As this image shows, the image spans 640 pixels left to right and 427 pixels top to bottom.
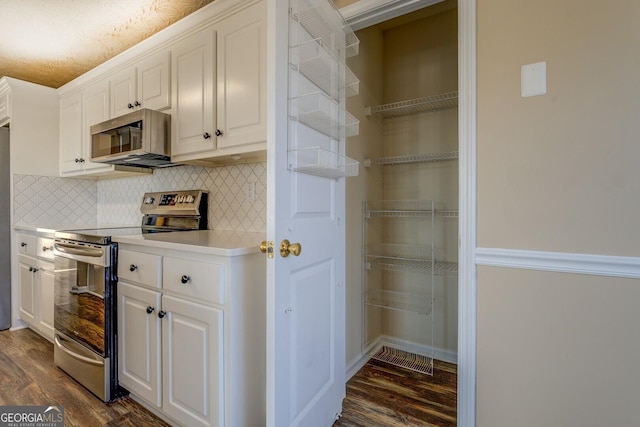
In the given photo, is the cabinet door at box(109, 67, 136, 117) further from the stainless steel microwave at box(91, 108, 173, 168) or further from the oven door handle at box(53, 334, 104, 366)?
the oven door handle at box(53, 334, 104, 366)

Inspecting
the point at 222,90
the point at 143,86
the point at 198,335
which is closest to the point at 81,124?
the point at 143,86

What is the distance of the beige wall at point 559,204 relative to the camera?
3.33 feet

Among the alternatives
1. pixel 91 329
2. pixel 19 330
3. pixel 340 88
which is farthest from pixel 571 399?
pixel 19 330

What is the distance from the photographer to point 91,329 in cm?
179

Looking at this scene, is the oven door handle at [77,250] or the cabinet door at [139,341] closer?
the cabinet door at [139,341]

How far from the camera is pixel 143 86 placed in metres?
2.17

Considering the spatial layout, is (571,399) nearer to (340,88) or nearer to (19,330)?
(340,88)

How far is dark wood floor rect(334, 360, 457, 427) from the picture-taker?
161cm

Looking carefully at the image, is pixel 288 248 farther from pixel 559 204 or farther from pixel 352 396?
pixel 352 396

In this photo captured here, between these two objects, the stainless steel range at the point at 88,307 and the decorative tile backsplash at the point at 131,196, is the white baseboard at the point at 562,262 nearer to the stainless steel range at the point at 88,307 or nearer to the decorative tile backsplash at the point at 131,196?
the decorative tile backsplash at the point at 131,196

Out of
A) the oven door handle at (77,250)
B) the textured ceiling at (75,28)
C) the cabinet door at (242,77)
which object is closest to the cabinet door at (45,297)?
the oven door handle at (77,250)

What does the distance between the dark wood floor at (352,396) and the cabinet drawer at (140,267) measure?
724 millimetres

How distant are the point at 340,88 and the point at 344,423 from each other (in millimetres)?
1760

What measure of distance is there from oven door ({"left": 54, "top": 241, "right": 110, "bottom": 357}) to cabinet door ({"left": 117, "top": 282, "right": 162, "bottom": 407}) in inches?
4.9
